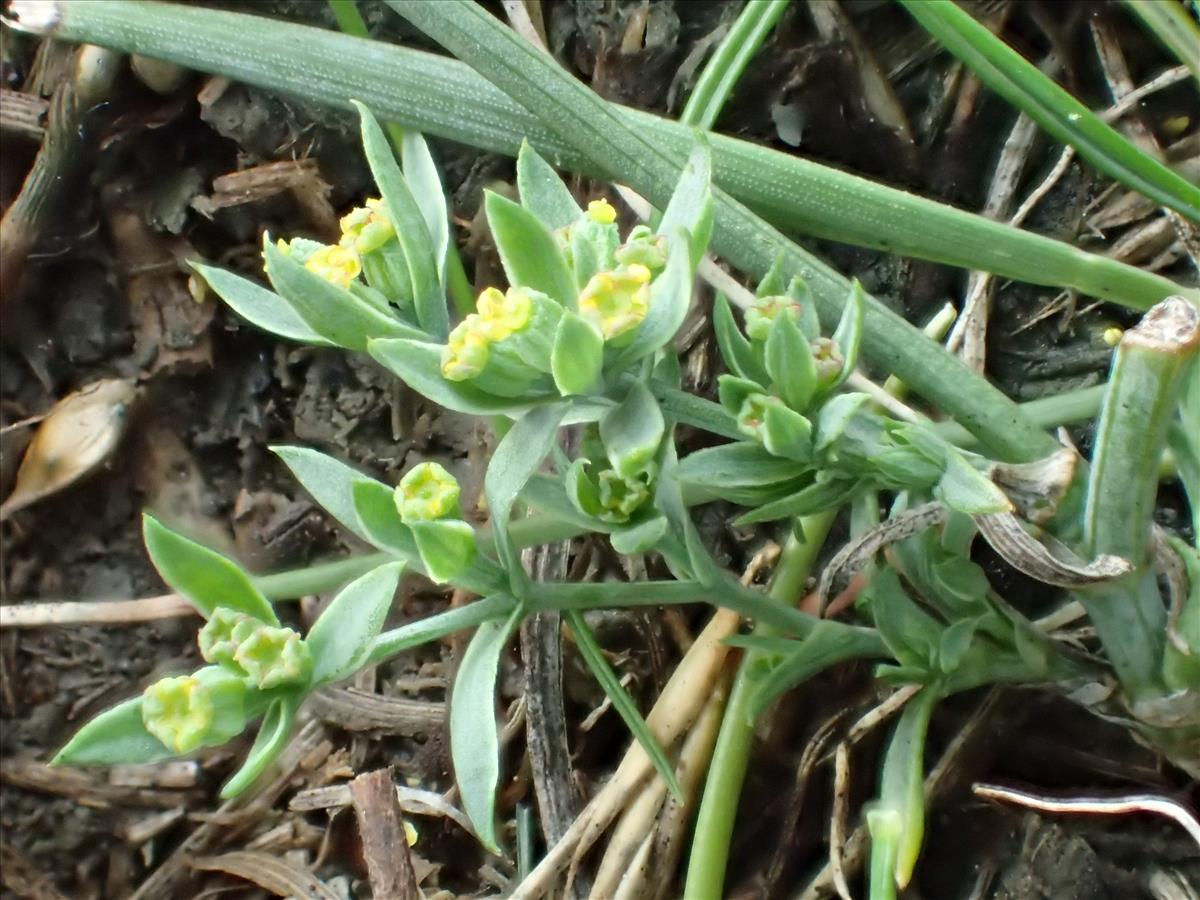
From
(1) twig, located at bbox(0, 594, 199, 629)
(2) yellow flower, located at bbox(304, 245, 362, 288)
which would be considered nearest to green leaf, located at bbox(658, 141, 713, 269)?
(2) yellow flower, located at bbox(304, 245, 362, 288)

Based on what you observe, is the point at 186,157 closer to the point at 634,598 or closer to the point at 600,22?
the point at 600,22

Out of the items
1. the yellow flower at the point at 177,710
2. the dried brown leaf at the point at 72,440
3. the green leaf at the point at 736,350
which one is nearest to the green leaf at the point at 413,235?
the green leaf at the point at 736,350

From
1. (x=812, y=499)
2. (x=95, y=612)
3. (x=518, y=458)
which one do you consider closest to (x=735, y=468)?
(x=812, y=499)

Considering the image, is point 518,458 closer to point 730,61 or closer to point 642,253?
point 642,253

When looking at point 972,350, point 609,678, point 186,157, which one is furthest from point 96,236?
point 972,350

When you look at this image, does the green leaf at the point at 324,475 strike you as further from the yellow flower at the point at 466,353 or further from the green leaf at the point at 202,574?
the yellow flower at the point at 466,353

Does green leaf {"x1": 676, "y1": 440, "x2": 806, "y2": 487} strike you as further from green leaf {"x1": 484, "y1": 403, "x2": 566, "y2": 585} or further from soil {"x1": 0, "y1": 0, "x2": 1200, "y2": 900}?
soil {"x1": 0, "y1": 0, "x2": 1200, "y2": 900}
